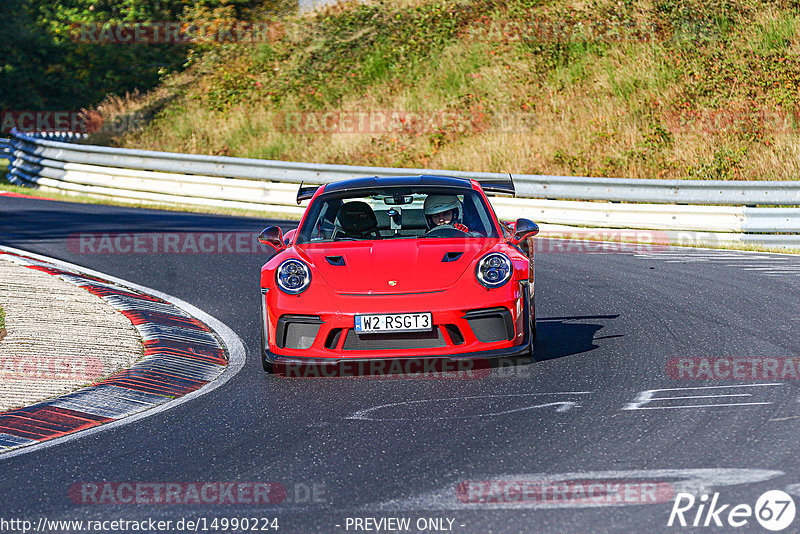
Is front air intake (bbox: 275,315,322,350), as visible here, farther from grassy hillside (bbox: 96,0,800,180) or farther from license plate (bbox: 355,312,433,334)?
grassy hillside (bbox: 96,0,800,180)

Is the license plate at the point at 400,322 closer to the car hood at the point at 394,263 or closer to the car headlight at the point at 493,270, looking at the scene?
the car hood at the point at 394,263

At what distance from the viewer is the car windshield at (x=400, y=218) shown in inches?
317

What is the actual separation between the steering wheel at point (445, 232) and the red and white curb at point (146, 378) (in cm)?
173

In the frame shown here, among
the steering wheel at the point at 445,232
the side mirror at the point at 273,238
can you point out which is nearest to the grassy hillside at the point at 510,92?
the steering wheel at the point at 445,232

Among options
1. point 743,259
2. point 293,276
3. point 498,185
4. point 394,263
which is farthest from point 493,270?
point 743,259

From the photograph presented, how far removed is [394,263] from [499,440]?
2.04 meters

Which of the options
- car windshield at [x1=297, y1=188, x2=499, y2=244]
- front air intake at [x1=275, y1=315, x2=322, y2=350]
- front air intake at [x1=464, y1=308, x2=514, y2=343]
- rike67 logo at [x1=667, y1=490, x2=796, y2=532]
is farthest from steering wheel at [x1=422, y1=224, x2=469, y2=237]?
rike67 logo at [x1=667, y1=490, x2=796, y2=532]

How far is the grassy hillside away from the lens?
2111 centimetres

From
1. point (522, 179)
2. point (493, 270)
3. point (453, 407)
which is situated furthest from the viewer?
point (522, 179)

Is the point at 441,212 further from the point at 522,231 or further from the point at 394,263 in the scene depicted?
the point at 394,263

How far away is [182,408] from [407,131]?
59.7ft

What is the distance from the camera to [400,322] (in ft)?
22.7

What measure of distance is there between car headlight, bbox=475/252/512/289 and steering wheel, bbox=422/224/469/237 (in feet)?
2.01

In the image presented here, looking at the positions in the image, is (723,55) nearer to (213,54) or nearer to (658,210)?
(658,210)
